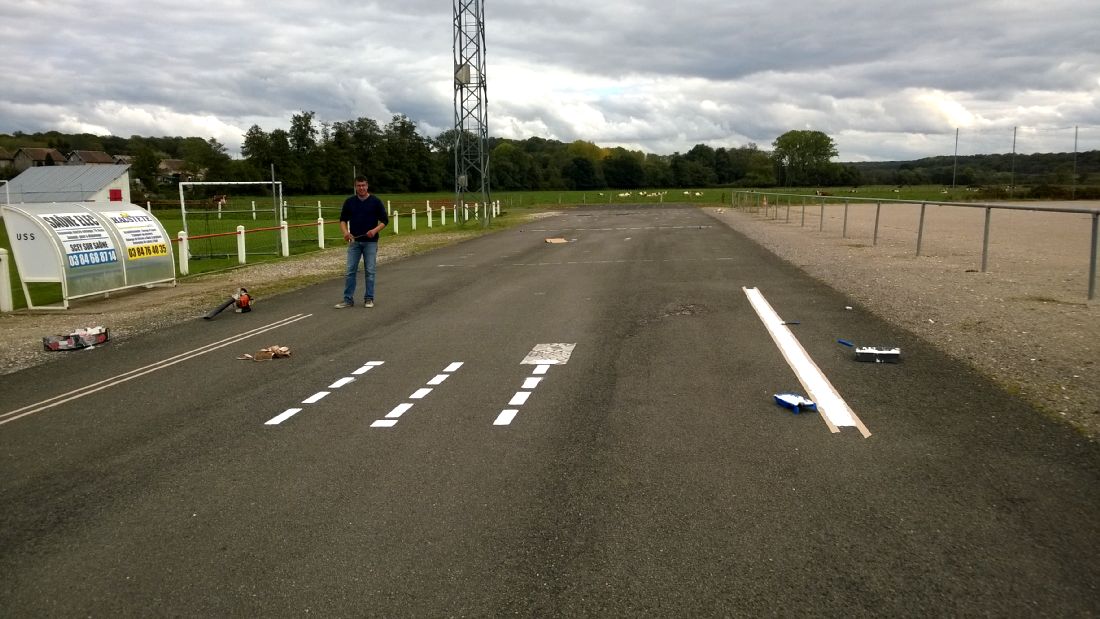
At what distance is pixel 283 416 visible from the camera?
6.54 metres

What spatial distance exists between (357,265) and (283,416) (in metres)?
6.74

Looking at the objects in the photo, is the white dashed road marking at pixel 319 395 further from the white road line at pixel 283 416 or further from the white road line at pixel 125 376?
the white road line at pixel 125 376

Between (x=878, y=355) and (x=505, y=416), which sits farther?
(x=878, y=355)

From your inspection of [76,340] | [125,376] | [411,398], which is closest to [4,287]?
[76,340]

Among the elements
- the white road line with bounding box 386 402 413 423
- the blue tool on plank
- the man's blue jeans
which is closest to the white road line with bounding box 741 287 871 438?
the blue tool on plank

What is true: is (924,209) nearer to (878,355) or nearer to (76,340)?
(878,355)

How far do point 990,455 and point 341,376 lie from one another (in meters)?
5.68

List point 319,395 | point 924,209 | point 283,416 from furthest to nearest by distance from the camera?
point 924,209, point 319,395, point 283,416

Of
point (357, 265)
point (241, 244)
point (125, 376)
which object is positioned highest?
point (357, 265)

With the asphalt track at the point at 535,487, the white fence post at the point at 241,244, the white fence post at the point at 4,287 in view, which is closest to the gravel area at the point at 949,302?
the white fence post at the point at 4,287

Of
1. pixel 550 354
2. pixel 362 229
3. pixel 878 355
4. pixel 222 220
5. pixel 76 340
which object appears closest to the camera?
pixel 878 355

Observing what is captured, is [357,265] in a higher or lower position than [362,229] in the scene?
lower

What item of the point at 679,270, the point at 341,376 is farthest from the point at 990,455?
the point at 679,270

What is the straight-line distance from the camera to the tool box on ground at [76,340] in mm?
9727
